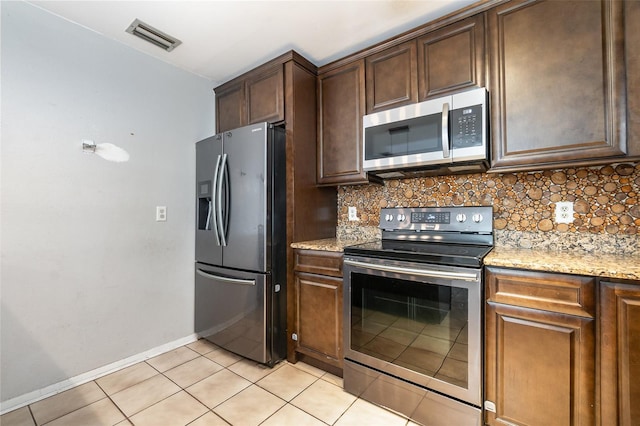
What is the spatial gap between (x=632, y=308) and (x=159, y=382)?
2602 mm

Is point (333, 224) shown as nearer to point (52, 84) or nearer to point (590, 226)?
point (590, 226)

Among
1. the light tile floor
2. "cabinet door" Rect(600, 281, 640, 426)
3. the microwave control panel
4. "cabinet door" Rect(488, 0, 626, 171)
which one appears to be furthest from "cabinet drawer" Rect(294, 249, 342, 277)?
"cabinet door" Rect(600, 281, 640, 426)

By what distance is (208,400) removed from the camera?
1.74 metres

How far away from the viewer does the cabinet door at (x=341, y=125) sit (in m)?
2.16

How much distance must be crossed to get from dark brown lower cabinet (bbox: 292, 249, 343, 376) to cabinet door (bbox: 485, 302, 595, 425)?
0.90 m

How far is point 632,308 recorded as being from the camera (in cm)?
109

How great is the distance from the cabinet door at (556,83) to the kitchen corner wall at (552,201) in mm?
283

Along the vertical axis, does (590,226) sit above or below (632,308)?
above

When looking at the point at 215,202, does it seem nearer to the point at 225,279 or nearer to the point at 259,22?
the point at 225,279

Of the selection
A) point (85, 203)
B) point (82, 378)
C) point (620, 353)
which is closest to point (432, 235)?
point (620, 353)

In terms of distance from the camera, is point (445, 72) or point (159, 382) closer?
point (445, 72)

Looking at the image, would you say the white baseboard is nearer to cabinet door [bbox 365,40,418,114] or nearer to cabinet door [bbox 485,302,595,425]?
cabinet door [bbox 485,302,595,425]

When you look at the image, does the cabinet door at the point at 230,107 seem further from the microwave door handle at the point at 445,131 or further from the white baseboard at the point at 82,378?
the white baseboard at the point at 82,378

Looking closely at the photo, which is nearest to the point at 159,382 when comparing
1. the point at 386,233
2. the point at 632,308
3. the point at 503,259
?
the point at 386,233
